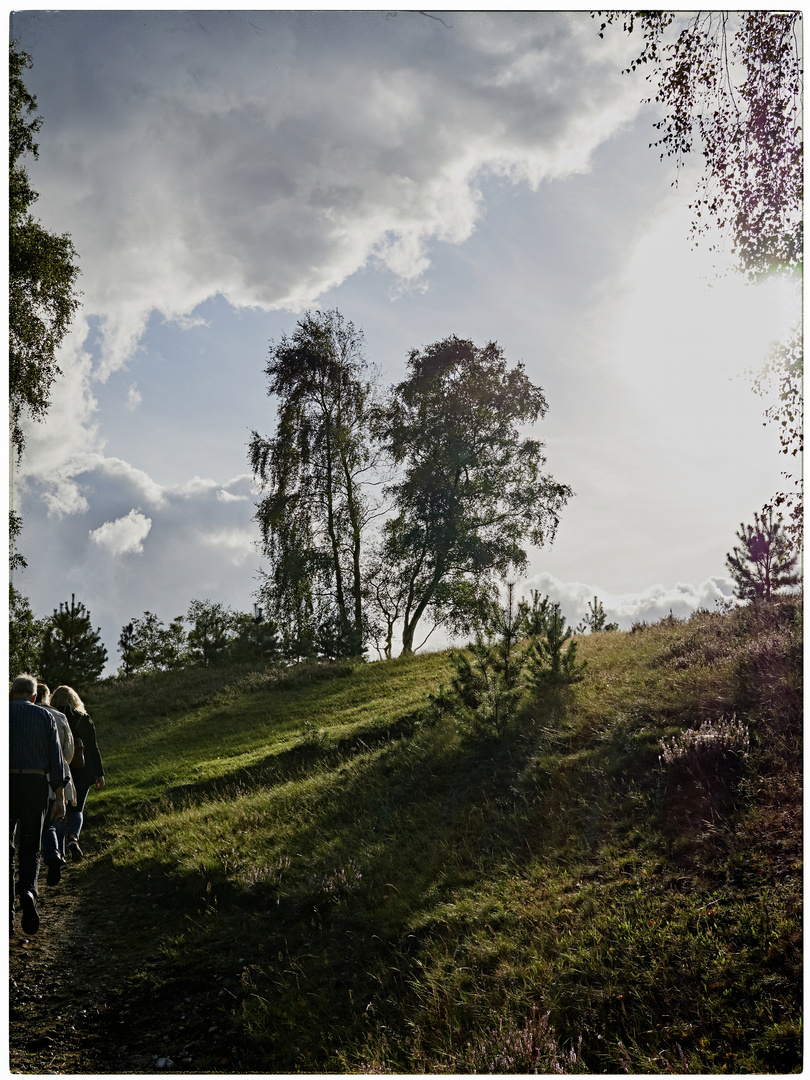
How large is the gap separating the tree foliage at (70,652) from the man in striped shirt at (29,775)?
12.9 meters

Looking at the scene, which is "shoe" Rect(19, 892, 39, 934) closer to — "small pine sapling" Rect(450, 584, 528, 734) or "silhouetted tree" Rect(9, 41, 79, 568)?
"silhouetted tree" Rect(9, 41, 79, 568)

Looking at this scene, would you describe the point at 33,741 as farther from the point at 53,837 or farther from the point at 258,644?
the point at 258,644

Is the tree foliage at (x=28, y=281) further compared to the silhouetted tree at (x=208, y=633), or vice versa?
the silhouetted tree at (x=208, y=633)

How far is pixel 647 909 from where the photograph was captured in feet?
14.3

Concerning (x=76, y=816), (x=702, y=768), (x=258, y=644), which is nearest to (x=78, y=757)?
(x=76, y=816)

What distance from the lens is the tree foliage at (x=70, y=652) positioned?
1917cm

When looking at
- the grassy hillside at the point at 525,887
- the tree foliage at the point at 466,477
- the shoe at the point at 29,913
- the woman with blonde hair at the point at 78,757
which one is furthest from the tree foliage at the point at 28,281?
the tree foliage at the point at 466,477

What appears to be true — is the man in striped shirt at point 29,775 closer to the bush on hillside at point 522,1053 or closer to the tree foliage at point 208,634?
the bush on hillside at point 522,1053

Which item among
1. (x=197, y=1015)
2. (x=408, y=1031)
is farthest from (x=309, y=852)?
(x=408, y=1031)

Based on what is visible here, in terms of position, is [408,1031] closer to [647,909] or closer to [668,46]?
[647,909]

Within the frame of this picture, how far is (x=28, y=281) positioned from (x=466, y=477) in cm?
1414

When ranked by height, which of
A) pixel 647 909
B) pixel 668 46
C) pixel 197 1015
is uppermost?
pixel 668 46

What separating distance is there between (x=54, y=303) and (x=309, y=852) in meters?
10.6

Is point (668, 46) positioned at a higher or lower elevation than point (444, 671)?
higher
